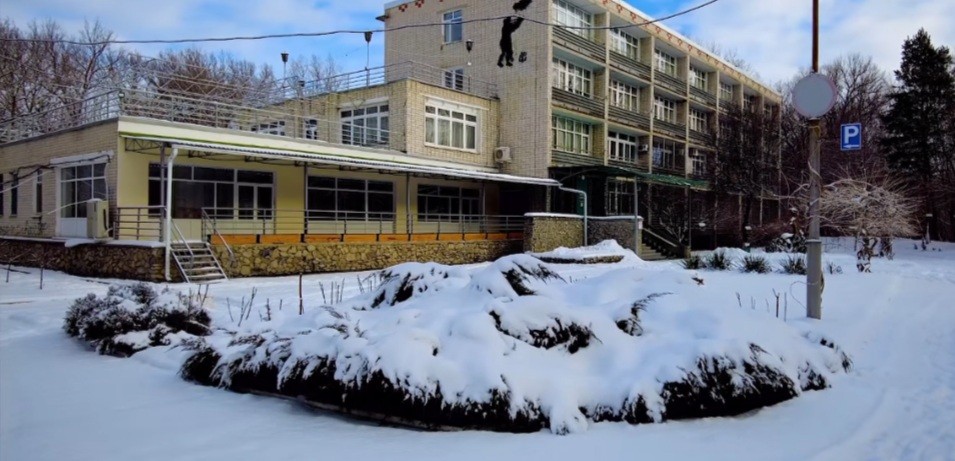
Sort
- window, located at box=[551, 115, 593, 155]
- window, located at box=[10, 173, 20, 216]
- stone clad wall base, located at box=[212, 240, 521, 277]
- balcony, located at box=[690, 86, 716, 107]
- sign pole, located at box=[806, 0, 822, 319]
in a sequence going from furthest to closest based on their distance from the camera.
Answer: balcony, located at box=[690, 86, 716, 107] < window, located at box=[551, 115, 593, 155] < window, located at box=[10, 173, 20, 216] < stone clad wall base, located at box=[212, 240, 521, 277] < sign pole, located at box=[806, 0, 822, 319]

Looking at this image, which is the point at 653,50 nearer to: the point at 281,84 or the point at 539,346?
the point at 281,84

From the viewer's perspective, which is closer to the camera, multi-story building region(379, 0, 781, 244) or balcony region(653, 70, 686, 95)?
multi-story building region(379, 0, 781, 244)

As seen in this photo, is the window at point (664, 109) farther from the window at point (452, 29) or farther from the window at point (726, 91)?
the window at point (452, 29)

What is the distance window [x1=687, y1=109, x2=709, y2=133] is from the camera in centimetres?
4164

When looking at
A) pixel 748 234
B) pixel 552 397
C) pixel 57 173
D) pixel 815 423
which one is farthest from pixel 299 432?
pixel 748 234

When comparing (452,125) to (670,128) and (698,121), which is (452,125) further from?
(698,121)

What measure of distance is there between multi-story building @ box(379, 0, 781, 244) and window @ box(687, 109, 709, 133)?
5.46 ft

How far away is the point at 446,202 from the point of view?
87.1 ft

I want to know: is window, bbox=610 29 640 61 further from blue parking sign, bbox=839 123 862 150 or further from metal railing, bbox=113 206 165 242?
blue parking sign, bbox=839 123 862 150

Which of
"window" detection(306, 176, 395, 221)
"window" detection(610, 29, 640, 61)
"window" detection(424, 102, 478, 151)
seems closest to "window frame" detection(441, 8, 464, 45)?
"window" detection(424, 102, 478, 151)

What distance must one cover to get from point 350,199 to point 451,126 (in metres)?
6.30

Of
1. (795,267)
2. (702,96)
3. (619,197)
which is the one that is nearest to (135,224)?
(795,267)

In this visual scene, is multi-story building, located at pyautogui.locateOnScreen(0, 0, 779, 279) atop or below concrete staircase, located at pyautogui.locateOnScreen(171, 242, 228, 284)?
atop

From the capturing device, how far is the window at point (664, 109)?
37531 millimetres
